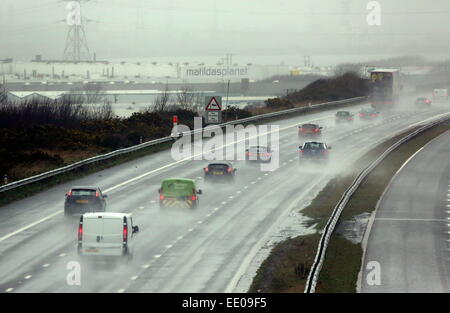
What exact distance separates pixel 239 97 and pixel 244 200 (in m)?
145

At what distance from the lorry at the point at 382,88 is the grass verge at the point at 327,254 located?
172 feet

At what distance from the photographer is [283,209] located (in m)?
43.8

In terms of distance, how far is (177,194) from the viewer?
136 feet

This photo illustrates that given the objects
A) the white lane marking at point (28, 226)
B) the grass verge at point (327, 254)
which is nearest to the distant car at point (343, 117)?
the grass verge at point (327, 254)

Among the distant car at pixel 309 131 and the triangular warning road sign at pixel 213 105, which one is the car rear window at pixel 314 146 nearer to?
the triangular warning road sign at pixel 213 105

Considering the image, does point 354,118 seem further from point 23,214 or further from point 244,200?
point 23,214

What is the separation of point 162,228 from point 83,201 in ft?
13.2

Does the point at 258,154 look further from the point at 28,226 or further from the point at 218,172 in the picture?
the point at 28,226

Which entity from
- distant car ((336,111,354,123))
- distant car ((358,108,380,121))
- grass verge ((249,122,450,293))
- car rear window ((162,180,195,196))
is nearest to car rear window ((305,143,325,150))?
grass verge ((249,122,450,293))

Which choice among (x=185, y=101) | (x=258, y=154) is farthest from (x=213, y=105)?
(x=185, y=101)

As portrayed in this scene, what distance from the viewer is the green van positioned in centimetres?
4138

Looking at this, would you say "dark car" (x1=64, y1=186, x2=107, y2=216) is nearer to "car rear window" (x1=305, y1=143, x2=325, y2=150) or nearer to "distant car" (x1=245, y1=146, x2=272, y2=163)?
"distant car" (x1=245, y1=146, x2=272, y2=163)

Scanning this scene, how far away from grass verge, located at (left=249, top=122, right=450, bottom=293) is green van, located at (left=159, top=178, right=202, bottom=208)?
5785mm
